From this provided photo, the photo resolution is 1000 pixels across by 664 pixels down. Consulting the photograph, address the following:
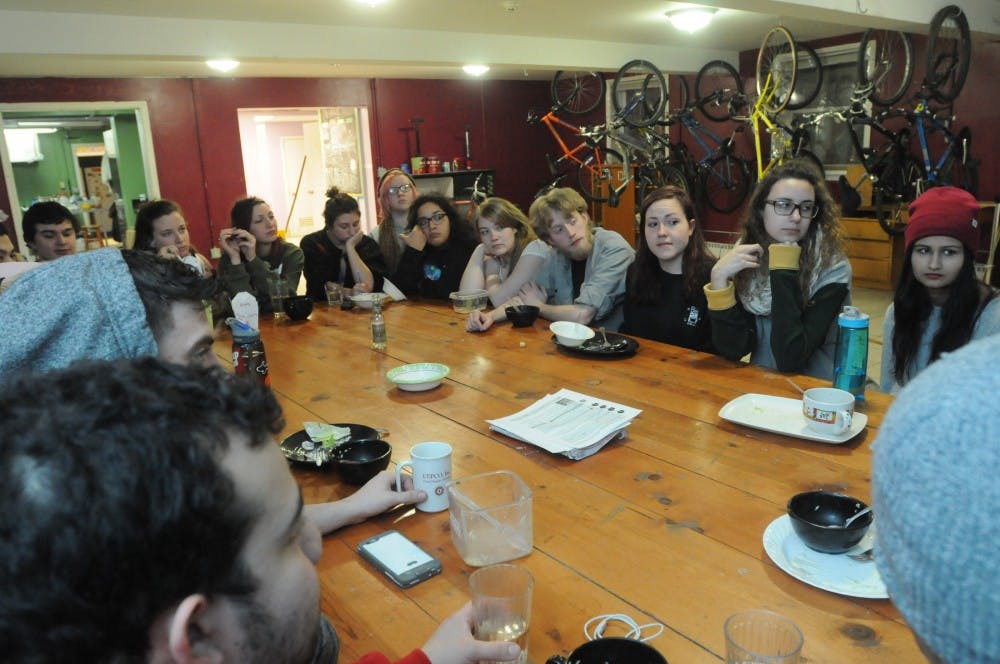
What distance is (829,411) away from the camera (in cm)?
150

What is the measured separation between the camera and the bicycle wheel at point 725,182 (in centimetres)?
788

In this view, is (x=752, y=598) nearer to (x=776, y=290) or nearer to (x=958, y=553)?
(x=958, y=553)

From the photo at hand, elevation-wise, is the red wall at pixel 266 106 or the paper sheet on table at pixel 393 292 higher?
the red wall at pixel 266 106

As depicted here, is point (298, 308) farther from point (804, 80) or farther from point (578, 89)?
point (578, 89)

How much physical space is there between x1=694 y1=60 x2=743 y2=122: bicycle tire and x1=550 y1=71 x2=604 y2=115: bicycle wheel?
140cm

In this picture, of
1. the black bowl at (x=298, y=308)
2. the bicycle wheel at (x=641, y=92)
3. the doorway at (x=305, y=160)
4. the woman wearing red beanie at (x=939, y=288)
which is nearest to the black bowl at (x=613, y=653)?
the woman wearing red beanie at (x=939, y=288)

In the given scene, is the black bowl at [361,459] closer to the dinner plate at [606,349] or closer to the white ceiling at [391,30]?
the dinner plate at [606,349]

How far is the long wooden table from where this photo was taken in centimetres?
99

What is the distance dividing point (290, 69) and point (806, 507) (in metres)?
7.93

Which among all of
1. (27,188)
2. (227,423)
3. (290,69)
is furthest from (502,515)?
(27,188)

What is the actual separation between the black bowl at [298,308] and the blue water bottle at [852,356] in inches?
89.5

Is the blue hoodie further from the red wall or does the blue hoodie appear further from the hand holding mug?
the red wall

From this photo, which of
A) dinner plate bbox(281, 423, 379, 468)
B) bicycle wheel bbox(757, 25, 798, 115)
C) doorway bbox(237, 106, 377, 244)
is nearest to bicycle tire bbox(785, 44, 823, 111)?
bicycle wheel bbox(757, 25, 798, 115)

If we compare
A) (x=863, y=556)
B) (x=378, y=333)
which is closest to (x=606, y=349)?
(x=378, y=333)
